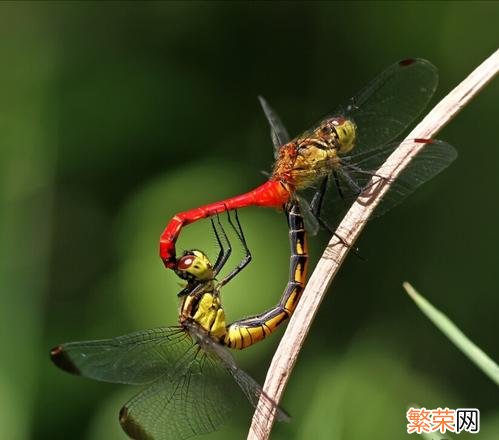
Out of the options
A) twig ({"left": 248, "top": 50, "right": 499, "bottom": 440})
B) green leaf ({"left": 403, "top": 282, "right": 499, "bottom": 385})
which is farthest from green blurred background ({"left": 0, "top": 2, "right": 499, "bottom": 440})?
green leaf ({"left": 403, "top": 282, "right": 499, "bottom": 385})

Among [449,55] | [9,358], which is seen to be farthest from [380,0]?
[9,358]

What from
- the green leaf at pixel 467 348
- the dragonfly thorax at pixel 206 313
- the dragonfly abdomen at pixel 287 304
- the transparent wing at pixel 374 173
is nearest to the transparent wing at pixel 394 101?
the transparent wing at pixel 374 173

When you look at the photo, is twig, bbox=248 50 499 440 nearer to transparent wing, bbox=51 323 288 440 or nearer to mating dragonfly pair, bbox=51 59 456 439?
mating dragonfly pair, bbox=51 59 456 439

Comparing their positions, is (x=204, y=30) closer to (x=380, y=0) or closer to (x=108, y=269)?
(x=380, y=0)

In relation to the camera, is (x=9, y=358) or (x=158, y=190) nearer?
(x=9, y=358)

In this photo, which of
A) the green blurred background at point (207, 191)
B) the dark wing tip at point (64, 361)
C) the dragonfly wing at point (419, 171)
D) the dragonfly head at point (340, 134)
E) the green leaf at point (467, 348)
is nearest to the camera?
the green leaf at point (467, 348)

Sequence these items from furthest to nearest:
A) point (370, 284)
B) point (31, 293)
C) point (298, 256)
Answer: point (370, 284)
point (31, 293)
point (298, 256)

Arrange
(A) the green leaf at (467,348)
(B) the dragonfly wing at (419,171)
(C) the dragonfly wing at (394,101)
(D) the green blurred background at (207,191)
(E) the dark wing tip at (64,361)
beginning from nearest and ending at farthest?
(A) the green leaf at (467,348) < (B) the dragonfly wing at (419,171) < (E) the dark wing tip at (64,361) < (C) the dragonfly wing at (394,101) < (D) the green blurred background at (207,191)

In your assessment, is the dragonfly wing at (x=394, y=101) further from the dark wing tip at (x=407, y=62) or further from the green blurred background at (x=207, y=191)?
the green blurred background at (x=207, y=191)

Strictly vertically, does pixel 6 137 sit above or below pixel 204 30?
below
